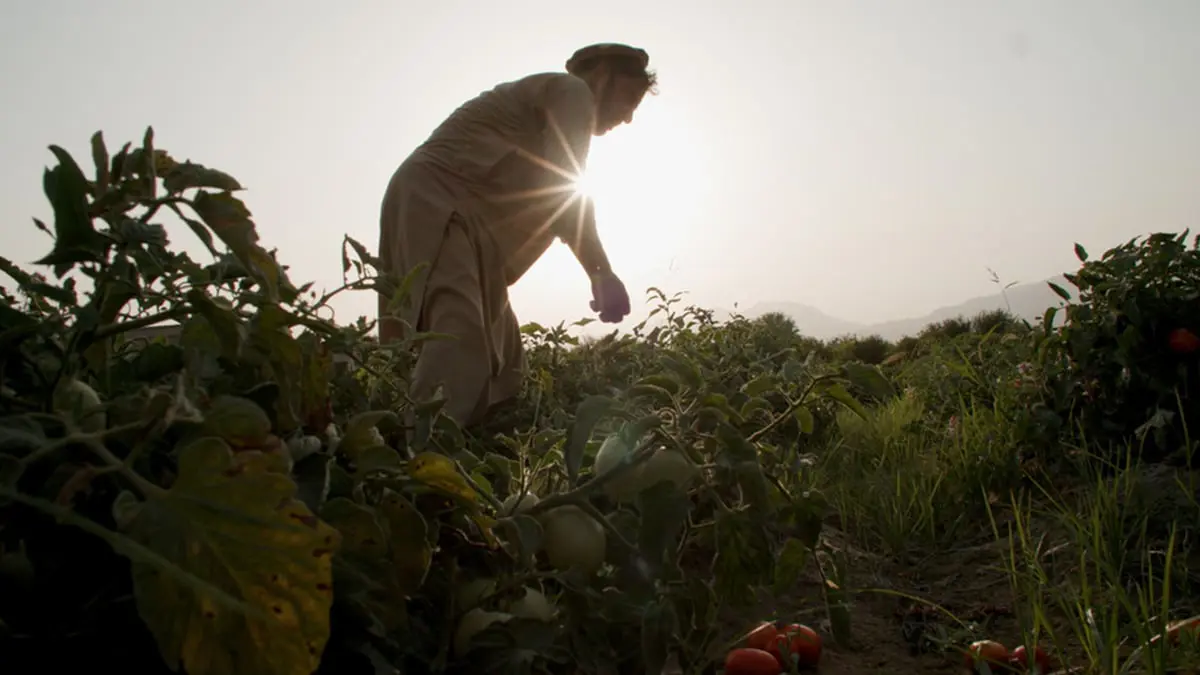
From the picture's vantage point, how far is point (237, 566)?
1.52 feet

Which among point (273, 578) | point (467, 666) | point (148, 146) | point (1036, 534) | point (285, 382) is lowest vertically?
point (1036, 534)

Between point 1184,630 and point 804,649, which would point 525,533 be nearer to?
point 804,649

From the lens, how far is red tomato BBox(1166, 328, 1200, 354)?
2.67 metres

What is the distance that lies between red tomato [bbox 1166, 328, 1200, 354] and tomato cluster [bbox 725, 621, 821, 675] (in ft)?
6.06

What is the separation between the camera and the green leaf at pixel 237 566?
455mm

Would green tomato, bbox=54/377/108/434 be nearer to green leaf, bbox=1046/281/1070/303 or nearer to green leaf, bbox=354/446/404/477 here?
green leaf, bbox=354/446/404/477

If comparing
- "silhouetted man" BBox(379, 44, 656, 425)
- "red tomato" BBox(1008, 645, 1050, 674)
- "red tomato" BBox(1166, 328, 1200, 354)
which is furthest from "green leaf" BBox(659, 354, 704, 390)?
"red tomato" BBox(1166, 328, 1200, 354)

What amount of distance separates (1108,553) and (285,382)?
6.43 feet

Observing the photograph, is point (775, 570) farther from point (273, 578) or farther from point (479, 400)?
point (479, 400)

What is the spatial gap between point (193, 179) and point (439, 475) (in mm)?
276

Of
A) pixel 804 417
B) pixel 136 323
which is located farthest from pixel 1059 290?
pixel 136 323

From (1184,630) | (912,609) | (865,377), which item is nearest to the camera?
(865,377)

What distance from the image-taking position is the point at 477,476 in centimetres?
79

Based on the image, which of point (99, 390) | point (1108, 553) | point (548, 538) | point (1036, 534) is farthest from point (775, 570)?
point (1036, 534)
